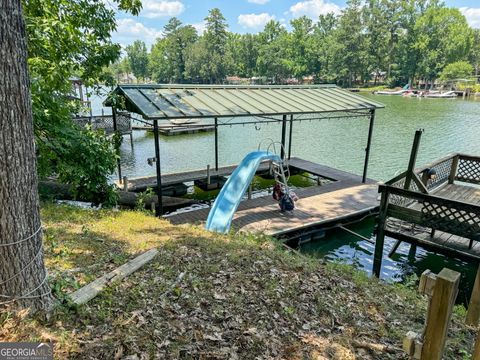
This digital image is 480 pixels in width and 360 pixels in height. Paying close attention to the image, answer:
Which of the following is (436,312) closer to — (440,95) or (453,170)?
(453,170)

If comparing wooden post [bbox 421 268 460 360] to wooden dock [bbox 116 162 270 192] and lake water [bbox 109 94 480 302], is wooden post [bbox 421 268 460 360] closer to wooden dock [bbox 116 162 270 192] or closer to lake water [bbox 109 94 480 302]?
lake water [bbox 109 94 480 302]

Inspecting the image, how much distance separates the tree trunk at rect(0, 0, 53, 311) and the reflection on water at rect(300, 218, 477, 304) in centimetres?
607

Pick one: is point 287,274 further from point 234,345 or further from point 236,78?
point 236,78

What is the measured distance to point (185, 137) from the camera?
79.9ft

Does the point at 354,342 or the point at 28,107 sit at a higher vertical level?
the point at 28,107

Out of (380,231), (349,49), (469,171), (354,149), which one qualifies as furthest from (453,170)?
(349,49)

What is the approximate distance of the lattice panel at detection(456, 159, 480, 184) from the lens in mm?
Result: 8345

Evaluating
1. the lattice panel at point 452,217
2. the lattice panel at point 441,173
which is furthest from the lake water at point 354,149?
the lattice panel at point 441,173

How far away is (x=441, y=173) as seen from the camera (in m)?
8.27

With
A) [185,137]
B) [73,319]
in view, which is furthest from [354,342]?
[185,137]

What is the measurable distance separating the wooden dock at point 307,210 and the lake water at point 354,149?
62cm

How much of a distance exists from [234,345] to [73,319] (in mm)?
1322

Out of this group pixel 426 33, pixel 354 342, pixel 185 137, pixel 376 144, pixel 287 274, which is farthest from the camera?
pixel 426 33

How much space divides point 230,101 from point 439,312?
8597 mm
